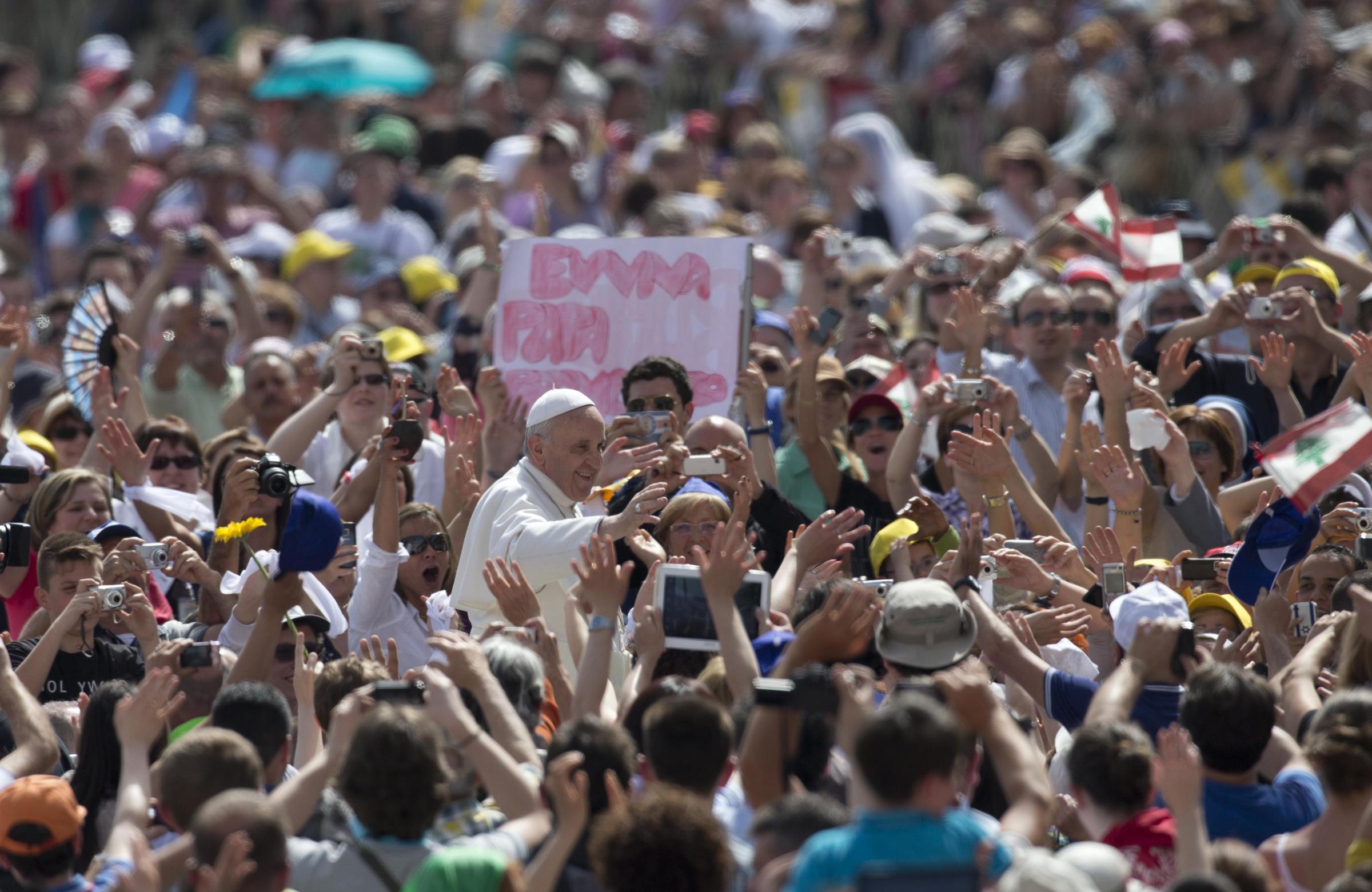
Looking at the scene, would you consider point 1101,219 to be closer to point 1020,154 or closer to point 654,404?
point 1020,154

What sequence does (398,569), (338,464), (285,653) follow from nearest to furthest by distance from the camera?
1. (285,653)
2. (398,569)
3. (338,464)

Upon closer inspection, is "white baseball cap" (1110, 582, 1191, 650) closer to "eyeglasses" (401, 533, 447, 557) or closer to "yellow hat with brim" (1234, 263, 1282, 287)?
"eyeglasses" (401, 533, 447, 557)

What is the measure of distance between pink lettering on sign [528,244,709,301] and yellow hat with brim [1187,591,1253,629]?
2.93 m

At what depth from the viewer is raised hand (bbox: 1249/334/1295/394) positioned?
28.0ft

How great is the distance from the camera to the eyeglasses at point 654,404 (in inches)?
318

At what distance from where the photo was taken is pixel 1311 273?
9.21 m

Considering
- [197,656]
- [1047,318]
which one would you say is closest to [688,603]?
[197,656]

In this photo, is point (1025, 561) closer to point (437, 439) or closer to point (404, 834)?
point (404, 834)

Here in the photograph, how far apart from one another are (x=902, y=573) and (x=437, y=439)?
2667 mm

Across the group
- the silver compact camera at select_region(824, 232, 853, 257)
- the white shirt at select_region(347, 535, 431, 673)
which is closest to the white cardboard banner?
the silver compact camera at select_region(824, 232, 853, 257)

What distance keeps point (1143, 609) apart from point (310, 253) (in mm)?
7579

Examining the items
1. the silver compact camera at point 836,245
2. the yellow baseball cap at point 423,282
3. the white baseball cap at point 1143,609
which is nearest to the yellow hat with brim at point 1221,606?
the white baseball cap at point 1143,609

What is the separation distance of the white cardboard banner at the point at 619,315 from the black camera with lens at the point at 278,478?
6.87 feet

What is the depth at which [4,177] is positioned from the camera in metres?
15.8
